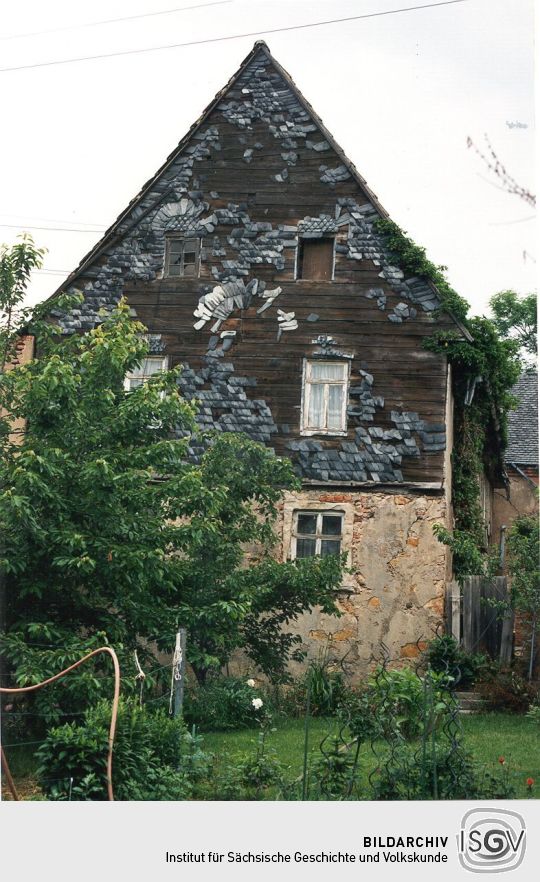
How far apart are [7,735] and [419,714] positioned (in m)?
2.49

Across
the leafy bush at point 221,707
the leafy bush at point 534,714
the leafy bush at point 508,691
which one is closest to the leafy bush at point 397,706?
the leafy bush at point 508,691

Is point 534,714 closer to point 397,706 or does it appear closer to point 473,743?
point 473,743

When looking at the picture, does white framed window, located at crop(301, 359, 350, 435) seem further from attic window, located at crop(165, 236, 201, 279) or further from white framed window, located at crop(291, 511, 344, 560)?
attic window, located at crop(165, 236, 201, 279)

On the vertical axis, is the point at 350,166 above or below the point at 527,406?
above

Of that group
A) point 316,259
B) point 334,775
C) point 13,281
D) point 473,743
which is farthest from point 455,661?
point 13,281

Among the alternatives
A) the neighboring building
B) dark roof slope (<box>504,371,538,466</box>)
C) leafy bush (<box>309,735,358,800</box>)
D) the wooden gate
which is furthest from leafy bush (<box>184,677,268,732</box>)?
dark roof slope (<box>504,371,538,466</box>)

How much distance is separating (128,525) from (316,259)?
2282mm

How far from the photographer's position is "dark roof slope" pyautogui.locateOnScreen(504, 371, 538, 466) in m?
7.41
